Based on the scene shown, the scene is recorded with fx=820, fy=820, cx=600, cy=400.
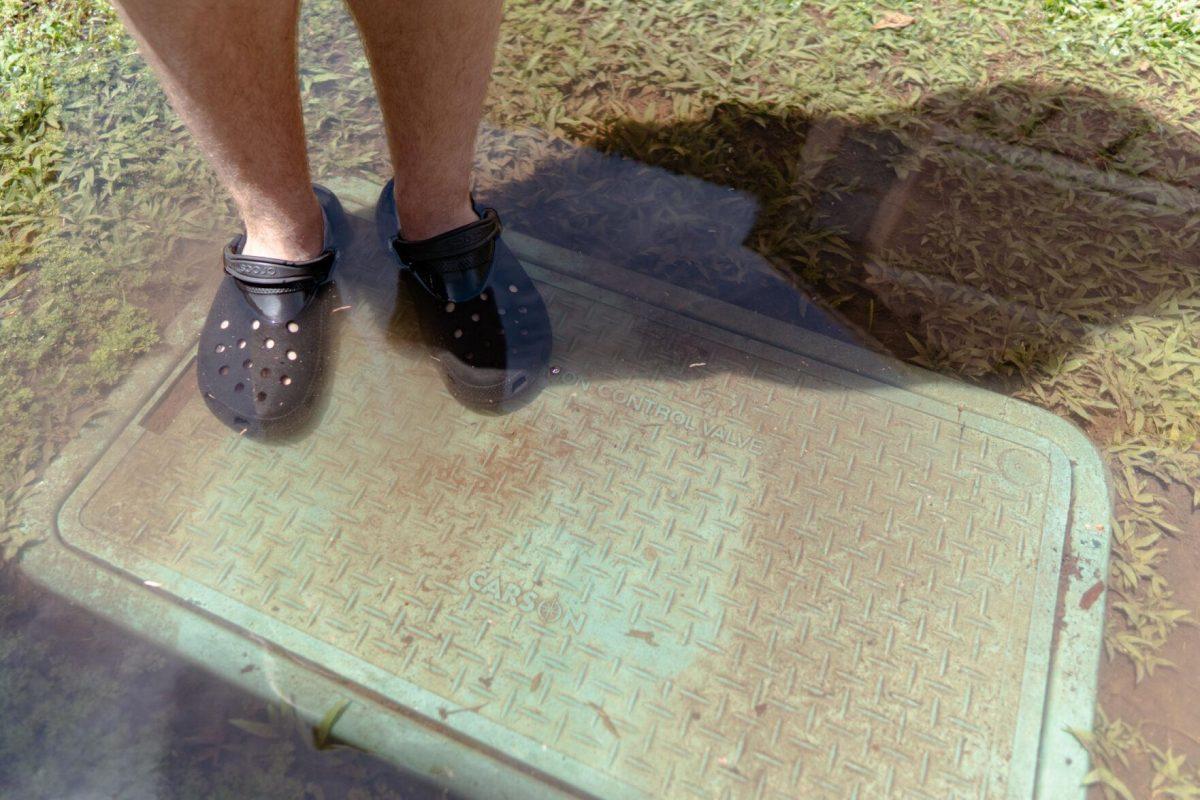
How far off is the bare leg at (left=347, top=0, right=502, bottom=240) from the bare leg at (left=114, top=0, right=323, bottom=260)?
145mm

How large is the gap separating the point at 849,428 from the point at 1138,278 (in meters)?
0.88

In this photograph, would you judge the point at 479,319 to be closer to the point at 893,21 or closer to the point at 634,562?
the point at 634,562

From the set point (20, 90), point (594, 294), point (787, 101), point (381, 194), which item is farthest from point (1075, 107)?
point (20, 90)

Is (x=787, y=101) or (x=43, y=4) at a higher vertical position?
(x=43, y=4)

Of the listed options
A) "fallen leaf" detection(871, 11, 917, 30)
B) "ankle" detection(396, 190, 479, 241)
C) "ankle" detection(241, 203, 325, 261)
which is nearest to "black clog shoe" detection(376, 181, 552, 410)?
"ankle" detection(396, 190, 479, 241)

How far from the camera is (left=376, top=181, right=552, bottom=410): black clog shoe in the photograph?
5.44ft

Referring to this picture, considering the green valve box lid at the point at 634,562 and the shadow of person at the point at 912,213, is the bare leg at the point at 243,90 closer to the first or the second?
the green valve box lid at the point at 634,562

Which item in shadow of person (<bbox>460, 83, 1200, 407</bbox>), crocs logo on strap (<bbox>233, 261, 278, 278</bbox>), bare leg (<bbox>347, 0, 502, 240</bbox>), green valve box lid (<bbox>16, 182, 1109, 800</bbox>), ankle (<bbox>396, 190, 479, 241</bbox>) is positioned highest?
bare leg (<bbox>347, 0, 502, 240</bbox>)

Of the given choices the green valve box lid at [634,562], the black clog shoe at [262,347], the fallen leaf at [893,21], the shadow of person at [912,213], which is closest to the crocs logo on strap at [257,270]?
the black clog shoe at [262,347]

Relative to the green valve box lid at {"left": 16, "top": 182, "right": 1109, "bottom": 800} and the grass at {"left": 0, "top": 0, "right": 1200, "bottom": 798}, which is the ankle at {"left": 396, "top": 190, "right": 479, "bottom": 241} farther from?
the grass at {"left": 0, "top": 0, "right": 1200, "bottom": 798}

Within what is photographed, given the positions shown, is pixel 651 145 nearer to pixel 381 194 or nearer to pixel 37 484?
pixel 381 194

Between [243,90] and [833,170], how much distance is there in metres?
1.43

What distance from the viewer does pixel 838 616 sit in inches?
58.8

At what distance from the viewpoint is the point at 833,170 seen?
6.89 feet
